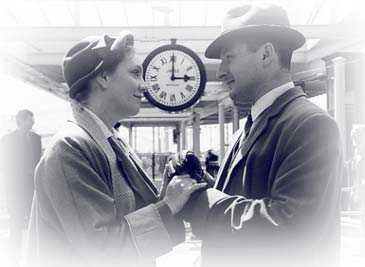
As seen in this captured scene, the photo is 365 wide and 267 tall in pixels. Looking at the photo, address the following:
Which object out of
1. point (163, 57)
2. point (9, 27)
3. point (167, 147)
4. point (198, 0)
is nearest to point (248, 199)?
point (163, 57)

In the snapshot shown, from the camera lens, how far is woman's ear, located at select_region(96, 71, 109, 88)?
6.12 feet

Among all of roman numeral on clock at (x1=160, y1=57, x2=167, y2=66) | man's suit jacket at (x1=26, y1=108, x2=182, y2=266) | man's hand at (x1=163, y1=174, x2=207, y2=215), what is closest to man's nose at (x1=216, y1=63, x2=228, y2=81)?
man's hand at (x1=163, y1=174, x2=207, y2=215)

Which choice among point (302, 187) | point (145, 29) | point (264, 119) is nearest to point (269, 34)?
point (264, 119)

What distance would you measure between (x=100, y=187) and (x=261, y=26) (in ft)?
2.46

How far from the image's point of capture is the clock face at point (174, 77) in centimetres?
506

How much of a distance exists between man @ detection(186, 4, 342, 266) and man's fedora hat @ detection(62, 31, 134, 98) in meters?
0.35

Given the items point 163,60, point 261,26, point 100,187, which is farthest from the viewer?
point 163,60

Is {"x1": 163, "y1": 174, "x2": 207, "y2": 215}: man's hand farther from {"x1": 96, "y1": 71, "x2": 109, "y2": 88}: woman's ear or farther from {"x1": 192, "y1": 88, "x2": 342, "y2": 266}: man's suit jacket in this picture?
{"x1": 96, "y1": 71, "x2": 109, "y2": 88}: woman's ear

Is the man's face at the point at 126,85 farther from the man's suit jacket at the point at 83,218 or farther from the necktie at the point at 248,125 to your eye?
the necktie at the point at 248,125

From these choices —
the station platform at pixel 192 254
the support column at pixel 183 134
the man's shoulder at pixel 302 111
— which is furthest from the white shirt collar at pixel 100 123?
the support column at pixel 183 134

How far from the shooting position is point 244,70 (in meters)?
1.84

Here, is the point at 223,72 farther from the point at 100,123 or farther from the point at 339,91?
the point at 339,91

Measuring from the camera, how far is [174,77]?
203 inches

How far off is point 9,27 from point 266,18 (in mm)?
7256
